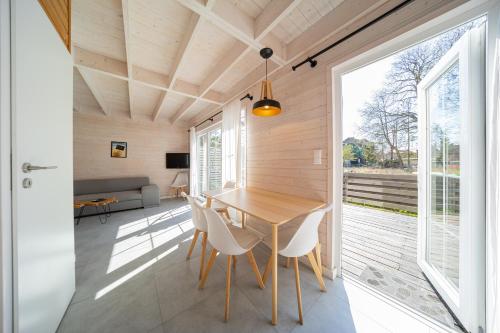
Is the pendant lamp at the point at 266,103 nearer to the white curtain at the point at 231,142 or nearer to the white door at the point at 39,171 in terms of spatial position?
the white curtain at the point at 231,142

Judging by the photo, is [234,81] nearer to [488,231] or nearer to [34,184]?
[34,184]

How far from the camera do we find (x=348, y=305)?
1.32m

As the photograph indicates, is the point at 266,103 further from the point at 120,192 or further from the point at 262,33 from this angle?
the point at 120,192

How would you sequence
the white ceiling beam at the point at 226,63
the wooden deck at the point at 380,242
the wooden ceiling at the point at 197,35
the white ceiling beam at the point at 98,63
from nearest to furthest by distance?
1. the wooden ceiling at the point at 197,35
2. the wooden deck at the point at 380,242
3. the white ceiling beam at the point at 226,63
4. the white ceiling beam at the point at 98,63

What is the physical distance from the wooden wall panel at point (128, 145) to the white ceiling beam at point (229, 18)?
4.54m

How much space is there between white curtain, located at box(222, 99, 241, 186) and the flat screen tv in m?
2.63

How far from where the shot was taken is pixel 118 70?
2.35 m

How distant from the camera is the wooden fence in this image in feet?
9.98

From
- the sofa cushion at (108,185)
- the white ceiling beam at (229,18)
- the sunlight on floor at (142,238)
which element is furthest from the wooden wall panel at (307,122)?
the sofa cushion at (108,185)

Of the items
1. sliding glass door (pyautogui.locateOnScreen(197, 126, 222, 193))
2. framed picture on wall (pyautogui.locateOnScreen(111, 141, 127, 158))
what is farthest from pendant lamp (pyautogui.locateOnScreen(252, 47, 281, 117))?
framed picture on wall (pyautogui.locateOnScreen(111, 141, 127, 158))

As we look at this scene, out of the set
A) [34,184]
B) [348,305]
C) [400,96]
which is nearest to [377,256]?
[348,305]

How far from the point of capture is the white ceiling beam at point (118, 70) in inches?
Answer: 83.6

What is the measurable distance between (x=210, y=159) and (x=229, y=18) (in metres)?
3.48

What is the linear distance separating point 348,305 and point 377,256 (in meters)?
1.04
